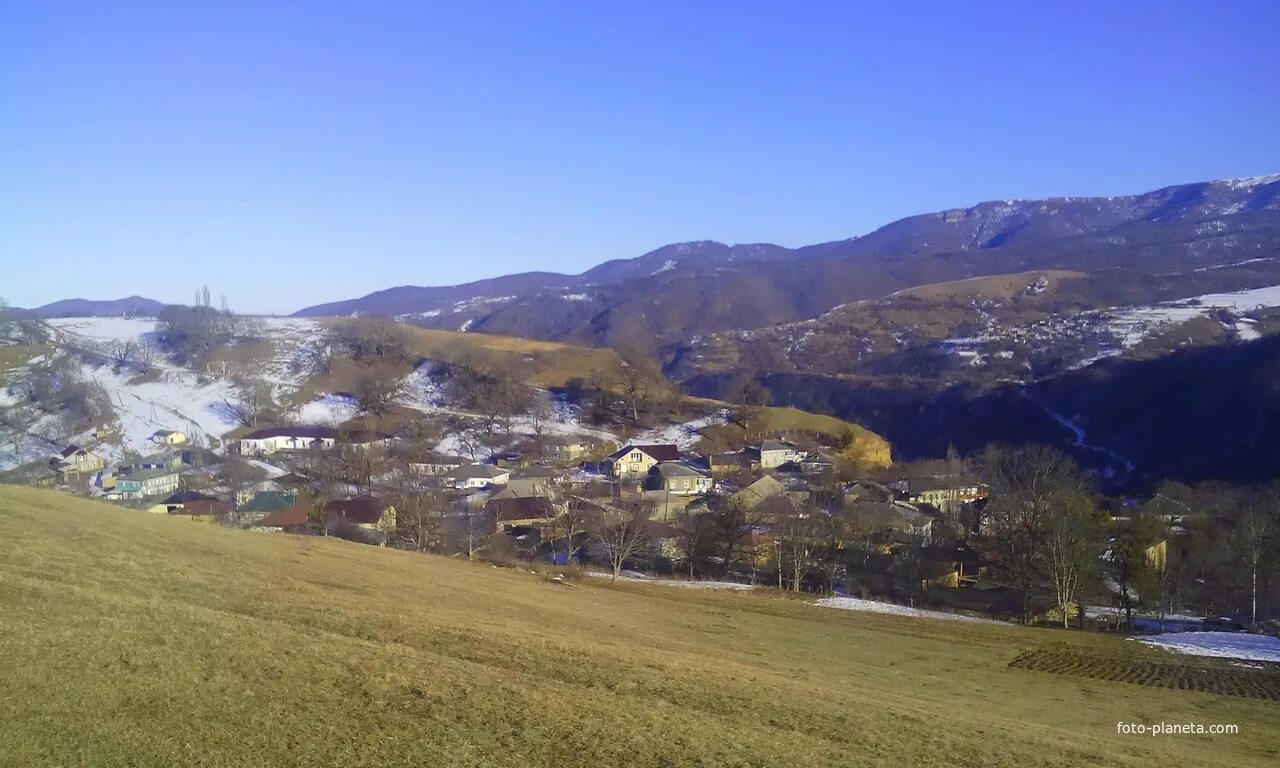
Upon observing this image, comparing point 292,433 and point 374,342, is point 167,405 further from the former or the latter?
point 374,342

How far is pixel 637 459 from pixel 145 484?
2978 centimetres

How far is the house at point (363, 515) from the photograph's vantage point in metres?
36.6

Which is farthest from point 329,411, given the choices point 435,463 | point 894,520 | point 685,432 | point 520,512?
point 894,520

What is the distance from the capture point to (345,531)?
3606 centimetres

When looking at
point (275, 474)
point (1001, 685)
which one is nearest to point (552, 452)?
point (275, 474)

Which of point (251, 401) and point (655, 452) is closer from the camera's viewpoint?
point (655, 452)

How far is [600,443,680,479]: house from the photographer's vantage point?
56094 millimetres

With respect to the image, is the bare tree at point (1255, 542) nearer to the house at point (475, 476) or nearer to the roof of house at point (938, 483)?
the roof of house at point (938, 483)

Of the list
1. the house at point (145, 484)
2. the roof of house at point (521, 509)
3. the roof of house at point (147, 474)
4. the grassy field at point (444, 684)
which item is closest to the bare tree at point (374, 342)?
the roof of house at point (147, 474)

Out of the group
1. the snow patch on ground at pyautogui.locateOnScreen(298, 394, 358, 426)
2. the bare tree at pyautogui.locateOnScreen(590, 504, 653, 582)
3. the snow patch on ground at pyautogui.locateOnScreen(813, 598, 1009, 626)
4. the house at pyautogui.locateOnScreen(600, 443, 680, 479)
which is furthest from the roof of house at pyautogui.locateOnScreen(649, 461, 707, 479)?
the snow patch on ground at pyautogui.locateOnScreen(298, 394, 358, 426)

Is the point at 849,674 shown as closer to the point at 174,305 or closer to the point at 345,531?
the point at 345,531

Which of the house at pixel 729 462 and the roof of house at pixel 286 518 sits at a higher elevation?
the roof of house at pixel 286 518

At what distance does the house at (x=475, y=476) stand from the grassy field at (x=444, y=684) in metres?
29.1

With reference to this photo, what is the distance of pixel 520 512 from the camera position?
1619 inches
